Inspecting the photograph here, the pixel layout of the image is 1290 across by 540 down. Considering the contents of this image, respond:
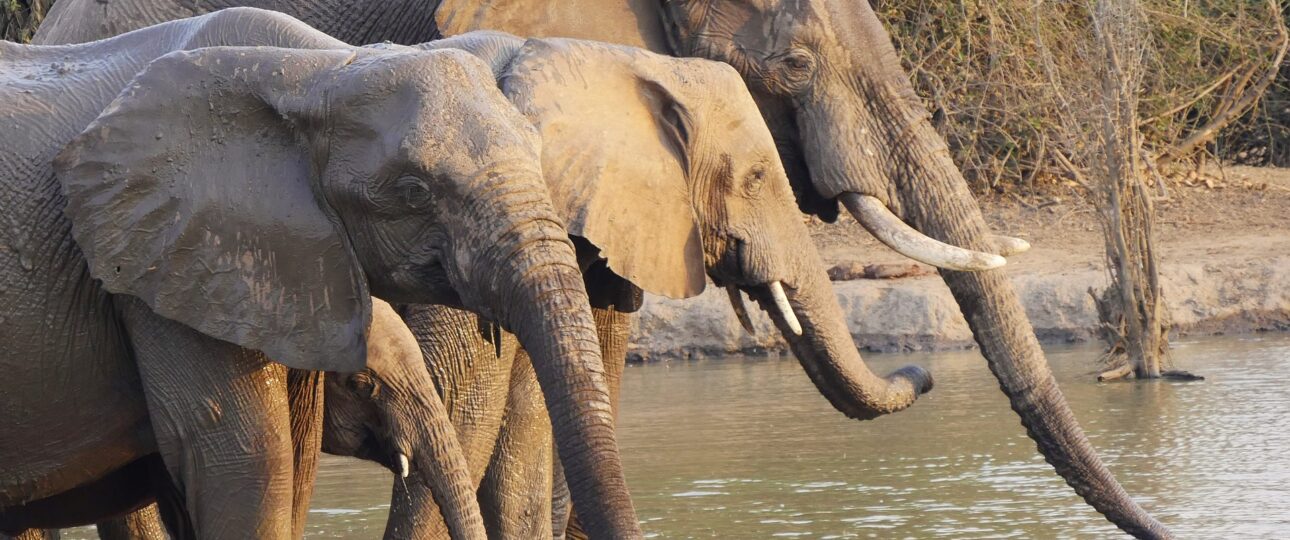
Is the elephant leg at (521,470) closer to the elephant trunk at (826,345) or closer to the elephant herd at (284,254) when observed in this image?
the elephant herd at (284,254)

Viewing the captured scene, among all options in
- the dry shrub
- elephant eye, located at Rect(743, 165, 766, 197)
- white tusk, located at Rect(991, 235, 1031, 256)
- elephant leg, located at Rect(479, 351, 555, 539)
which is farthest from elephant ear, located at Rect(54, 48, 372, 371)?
the dry shrub

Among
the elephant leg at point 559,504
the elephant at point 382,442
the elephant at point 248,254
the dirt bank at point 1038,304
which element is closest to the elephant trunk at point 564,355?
the elephant at point 248,254

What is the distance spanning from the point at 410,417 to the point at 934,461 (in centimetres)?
409

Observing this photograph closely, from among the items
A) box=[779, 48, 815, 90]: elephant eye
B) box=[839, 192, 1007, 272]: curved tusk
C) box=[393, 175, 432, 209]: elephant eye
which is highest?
box=[779, 48, 815, 90]: elephant eye

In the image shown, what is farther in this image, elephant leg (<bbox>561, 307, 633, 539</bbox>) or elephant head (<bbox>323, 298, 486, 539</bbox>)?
elephant leg (<bbox>561, 307, 633, 539</bbox>)

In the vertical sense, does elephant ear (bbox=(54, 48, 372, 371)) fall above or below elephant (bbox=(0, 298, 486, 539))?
above

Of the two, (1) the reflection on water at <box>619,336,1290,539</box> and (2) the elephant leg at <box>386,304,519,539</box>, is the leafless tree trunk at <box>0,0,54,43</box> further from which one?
(2) the elephant leg at <box>386,304,519,539</box>

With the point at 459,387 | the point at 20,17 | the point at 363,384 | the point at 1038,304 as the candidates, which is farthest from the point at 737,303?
the point at 20,17

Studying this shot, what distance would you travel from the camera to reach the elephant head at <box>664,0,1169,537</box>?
6.18m

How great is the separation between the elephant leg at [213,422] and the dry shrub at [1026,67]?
10.9m

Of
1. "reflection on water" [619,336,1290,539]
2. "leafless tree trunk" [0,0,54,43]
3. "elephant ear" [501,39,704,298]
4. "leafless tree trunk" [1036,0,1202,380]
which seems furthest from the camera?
"leafless tree trunk" [0,0,54,43]

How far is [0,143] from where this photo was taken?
4234 millimetres

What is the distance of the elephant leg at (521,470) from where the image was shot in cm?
590

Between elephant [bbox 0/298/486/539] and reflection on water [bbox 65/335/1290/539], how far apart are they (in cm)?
241
